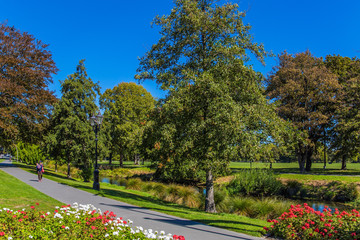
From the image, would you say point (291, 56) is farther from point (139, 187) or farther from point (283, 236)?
point (283, 236)

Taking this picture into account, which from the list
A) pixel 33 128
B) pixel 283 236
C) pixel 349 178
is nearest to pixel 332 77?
pixel 349 178

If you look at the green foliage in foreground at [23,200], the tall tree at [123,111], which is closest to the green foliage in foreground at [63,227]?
the green foliage in foreground at [23,200]

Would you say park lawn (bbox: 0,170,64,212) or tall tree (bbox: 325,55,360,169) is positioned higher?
tall tree (bbox: 325,55,360,169)

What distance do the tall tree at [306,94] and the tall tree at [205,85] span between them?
65.9 feet

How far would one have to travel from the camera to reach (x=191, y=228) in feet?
28.7

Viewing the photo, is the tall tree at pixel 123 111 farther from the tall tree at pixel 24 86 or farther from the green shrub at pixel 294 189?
the green shrub at pixel 294 189

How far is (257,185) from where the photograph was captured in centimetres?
2431

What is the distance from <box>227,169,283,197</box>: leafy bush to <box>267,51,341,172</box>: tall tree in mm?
9407

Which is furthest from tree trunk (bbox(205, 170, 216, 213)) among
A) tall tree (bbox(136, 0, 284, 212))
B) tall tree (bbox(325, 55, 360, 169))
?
tall tree (bbox(325, 55, 360, 169))

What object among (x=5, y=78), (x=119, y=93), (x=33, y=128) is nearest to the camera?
(x=5, y=78)

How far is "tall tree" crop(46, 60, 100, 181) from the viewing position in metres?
26.8

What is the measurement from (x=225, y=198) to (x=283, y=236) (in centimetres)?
830

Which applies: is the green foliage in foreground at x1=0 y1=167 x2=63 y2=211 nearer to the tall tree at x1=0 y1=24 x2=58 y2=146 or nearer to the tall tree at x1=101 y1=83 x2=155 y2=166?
the tall tree at x1=0 y1=24 x2=58 y2=146

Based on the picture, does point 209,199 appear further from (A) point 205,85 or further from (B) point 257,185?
(B) point 257,185
